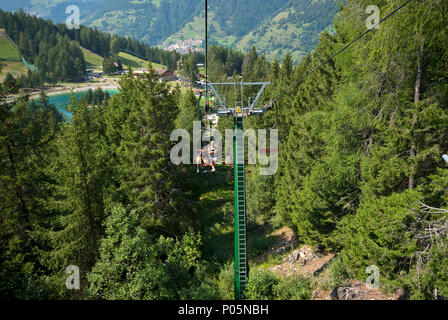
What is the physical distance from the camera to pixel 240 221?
13.9m

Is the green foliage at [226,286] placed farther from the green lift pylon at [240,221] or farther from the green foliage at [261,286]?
the green foliage at [261,286]

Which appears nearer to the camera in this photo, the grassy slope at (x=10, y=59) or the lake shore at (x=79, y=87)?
the grassy slope at (x=10, y=59)

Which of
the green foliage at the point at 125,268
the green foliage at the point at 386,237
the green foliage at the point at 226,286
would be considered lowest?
the green foliage at the point at 226,286

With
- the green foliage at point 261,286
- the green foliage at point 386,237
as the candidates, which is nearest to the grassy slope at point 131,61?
the green foliage at point 261,286

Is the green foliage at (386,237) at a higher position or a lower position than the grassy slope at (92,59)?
lower

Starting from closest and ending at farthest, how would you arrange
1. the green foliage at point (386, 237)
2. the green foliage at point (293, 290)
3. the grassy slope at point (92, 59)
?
1. the green foliage at point (386, 237)
2. the green foliage at point (293, 290)
3. the grassy slope at point (92, 59)

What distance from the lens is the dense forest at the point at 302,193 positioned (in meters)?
9.26

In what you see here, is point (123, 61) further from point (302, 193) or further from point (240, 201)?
point (240, 201)

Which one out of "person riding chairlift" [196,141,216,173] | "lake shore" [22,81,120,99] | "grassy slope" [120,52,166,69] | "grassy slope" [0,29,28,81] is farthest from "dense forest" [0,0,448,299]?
"grassy slope" [120,52,166,69]

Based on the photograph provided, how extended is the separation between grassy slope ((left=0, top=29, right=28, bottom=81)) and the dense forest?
144922 mm

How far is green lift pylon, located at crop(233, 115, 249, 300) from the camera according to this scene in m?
13.7

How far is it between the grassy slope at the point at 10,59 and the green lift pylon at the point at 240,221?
152 metres
